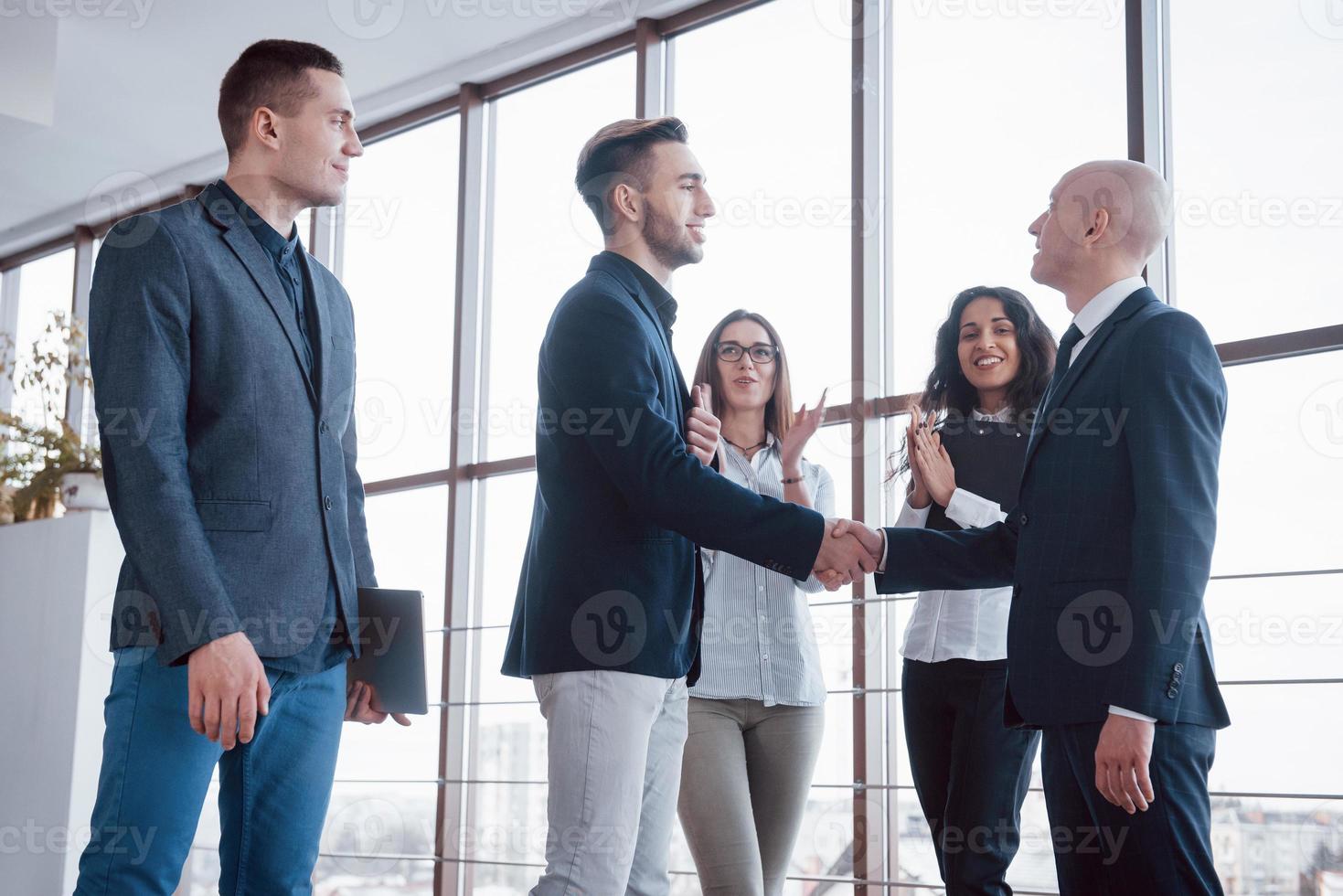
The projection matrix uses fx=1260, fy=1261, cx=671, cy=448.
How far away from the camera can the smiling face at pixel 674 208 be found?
1942mm

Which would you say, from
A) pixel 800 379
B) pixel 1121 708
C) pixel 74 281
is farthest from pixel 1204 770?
pixel 74 281

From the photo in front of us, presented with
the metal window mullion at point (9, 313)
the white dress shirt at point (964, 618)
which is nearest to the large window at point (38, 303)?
the metal window mullion at point (9, 313)

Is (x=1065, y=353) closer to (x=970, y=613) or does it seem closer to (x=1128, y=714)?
(x=1128, y=714)

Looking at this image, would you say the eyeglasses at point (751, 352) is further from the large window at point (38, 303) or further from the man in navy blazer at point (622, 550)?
the large window at point (38, 303)

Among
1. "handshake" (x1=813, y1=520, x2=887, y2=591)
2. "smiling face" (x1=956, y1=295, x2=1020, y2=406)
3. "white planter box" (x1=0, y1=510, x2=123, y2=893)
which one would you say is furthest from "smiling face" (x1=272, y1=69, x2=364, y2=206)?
"white planter box" (x1=0, y1=510, x2=123, y2=893)

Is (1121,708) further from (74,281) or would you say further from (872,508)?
(74,281)

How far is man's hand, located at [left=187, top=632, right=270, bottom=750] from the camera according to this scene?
4.39 feet

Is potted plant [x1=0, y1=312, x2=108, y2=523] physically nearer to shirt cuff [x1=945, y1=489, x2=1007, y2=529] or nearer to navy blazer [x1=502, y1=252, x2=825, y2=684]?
shirt cuff [x1=945, y1=489, x2=1007, y2=529]

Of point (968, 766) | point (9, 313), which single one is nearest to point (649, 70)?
point (968, 766)

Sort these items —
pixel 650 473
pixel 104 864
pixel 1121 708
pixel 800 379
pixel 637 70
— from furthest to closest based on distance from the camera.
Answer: pixel 637 70, pixel 800 379, pixel 650 473, pixel 1121 708, pixel 104 864

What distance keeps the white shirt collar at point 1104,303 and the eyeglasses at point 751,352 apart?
1273 mm

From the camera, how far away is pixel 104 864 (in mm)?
1339

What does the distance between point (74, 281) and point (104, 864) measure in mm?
6812

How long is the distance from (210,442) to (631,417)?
53cm
